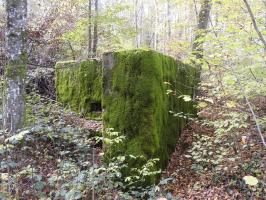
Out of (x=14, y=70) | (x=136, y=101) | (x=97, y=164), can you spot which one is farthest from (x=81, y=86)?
(x=136, y=101)

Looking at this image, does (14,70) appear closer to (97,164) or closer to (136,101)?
(97,164)

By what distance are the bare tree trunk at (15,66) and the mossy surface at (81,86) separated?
1.92m

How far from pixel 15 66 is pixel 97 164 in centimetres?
251

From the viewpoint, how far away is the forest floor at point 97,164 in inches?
176

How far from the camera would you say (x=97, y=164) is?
580cm

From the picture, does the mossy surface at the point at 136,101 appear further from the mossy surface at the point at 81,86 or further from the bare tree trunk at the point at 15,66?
the mossy surface at the point at 81,86

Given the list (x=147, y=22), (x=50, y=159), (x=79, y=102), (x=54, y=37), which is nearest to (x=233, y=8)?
(x=79, y=102)

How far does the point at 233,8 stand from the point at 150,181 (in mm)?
5270

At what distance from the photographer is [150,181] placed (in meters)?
5.23

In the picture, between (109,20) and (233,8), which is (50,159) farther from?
(109,20)

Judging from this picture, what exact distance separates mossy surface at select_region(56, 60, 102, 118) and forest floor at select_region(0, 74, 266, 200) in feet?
2.05

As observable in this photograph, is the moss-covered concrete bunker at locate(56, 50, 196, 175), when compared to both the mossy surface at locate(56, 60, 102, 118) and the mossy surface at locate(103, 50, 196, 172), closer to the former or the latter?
the mossy surface at locate(103, 50, 196, 172)

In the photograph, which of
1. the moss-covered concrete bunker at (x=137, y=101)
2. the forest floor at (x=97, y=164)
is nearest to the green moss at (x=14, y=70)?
the forest floor at (x=97, y=164)

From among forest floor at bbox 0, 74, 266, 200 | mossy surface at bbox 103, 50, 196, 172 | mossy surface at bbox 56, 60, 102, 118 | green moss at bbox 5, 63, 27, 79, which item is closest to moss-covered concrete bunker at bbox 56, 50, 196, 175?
mossy surface at bbox 103, 50, 196, 172
